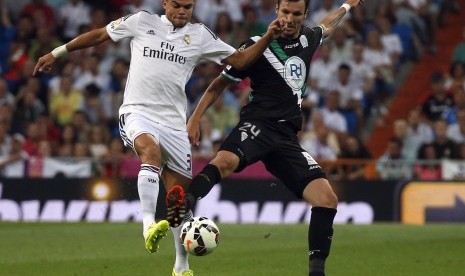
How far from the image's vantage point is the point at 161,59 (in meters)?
10.3

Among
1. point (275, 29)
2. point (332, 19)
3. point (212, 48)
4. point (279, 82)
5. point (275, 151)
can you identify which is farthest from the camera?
point (332, 19)

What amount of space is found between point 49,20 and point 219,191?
20.9 feet

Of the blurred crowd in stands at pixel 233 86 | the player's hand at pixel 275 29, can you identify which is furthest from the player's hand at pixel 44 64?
Result: the blurred crowd in stands at pixel 233 86

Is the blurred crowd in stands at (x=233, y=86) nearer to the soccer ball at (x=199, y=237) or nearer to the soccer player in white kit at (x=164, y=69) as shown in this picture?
the soccer player in white kit at (x=164, y=69)

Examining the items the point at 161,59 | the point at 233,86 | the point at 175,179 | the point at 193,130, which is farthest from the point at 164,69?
the point at 233,86

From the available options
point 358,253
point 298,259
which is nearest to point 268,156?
point 298,259

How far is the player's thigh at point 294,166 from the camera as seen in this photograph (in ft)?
32.0

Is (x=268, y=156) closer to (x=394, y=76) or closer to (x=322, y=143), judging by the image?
(x=322, y=143)

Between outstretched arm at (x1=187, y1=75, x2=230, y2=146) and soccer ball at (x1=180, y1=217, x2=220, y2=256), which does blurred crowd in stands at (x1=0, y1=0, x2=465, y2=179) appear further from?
soccer ball at (x1=180, y1=217, x2=220, y2=256)

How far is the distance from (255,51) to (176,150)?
119cm

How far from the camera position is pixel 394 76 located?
2416cm

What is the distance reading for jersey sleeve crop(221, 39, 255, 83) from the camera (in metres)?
10.2

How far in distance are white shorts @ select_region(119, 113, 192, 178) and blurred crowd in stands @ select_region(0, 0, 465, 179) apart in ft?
30.2

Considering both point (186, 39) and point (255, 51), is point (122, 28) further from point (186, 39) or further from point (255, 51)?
point (255, 51)
